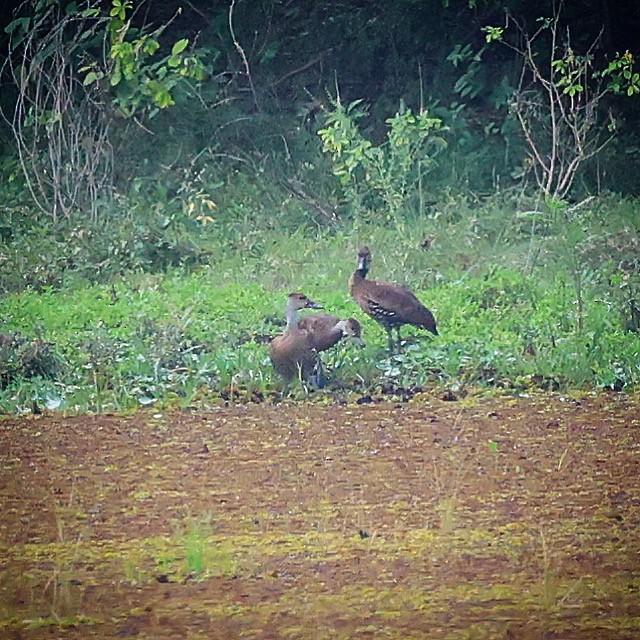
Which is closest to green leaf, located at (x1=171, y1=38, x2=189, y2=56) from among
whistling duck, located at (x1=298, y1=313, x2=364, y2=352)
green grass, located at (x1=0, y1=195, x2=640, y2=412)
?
green grass, located at (x1=0, y1=195, x2=640, y2=412)

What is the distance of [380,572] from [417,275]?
1.47 metres

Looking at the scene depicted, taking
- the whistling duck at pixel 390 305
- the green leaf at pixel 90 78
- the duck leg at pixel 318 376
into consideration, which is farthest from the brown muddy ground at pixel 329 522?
the green leaf at pixel 90 78

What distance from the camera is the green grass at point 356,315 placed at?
413 centimetres

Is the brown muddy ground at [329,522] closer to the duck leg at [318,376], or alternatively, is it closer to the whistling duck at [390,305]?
the duck leg at [318,376]

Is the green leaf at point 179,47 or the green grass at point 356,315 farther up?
the green leaf at point 179,47

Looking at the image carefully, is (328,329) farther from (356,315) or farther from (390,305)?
(390,305)

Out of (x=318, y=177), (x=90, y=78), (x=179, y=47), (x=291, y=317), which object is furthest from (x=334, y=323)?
(x=90, y=78)

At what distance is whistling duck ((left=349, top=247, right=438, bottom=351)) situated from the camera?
430 cm

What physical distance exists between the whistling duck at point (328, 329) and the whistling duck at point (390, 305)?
3.8 inches

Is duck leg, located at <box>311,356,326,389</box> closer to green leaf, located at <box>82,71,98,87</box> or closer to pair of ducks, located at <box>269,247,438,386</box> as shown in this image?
pair of ducks, located at <box>269,247,438,386</box>

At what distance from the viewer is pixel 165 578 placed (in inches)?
130

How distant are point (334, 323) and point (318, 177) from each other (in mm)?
802

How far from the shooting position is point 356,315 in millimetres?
4309

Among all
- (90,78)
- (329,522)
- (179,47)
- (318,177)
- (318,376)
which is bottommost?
(329,522)
